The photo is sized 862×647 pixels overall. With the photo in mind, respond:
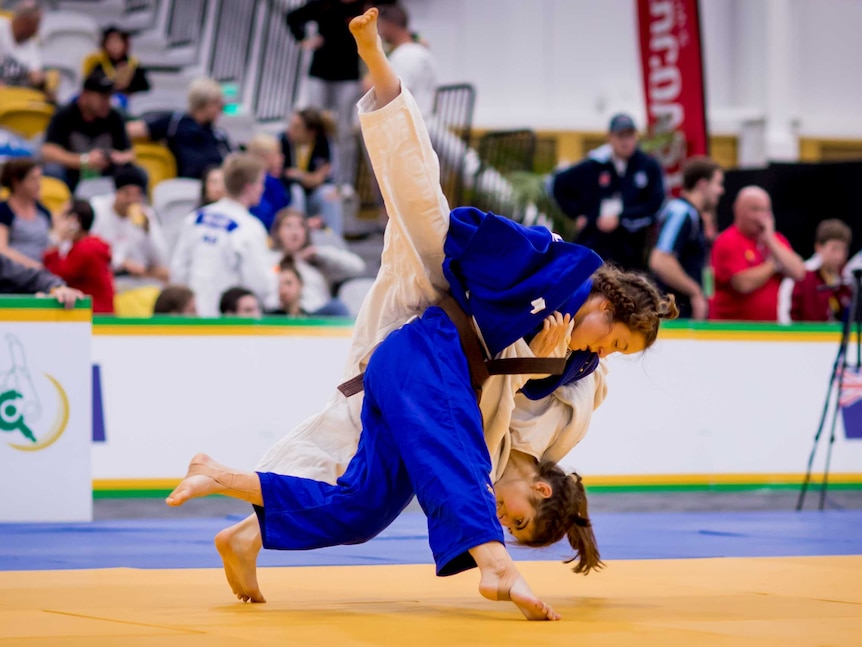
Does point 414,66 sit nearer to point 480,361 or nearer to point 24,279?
point 24,279

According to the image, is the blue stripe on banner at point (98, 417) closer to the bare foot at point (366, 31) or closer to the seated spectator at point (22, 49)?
the bare foot at point (366, 31)

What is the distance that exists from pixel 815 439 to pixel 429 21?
11979 mm

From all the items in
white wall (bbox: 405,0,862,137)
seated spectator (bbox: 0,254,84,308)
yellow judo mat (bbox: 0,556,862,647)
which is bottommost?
yellow judo mat (bbox: 0,556,862,647)

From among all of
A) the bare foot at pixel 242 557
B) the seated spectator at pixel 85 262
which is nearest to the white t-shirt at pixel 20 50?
the seated spectator at pixel 85 262

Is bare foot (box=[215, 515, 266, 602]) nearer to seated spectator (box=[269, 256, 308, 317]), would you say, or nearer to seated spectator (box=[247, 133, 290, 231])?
seated spectator (box=[269, 256, 308, 317])

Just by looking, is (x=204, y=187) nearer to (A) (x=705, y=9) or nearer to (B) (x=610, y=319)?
(B) (x=610, y=319)

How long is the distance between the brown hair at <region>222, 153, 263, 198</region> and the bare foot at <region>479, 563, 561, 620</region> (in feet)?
17.9

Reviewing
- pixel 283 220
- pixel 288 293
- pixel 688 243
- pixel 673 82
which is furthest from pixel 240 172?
pixel 673 82

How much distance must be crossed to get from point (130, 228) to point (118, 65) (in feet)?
11.3

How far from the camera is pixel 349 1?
11156mm

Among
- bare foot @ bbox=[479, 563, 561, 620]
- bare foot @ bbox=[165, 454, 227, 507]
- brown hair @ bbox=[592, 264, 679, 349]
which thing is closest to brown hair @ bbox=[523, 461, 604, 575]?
brown hair @ bbox=[592, 264, 679, 349]

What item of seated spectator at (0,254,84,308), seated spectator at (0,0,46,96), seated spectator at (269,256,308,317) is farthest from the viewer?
seated spectator at (0,0,46,96)

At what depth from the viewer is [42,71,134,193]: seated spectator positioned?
973 cm

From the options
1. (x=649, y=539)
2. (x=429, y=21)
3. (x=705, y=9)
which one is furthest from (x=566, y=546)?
(x=705, y=9)
